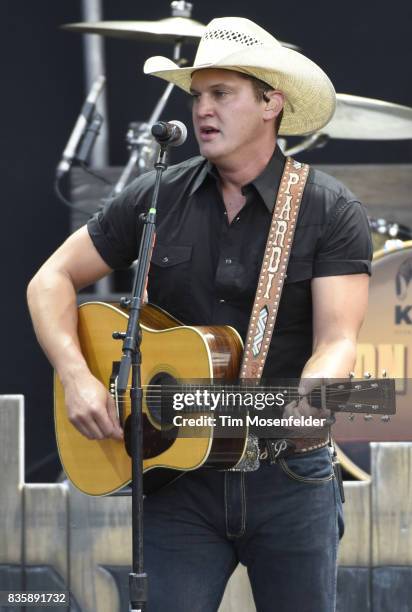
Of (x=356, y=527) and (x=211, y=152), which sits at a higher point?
→ (x=211, y=152)

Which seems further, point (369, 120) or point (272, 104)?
point (369, 120)

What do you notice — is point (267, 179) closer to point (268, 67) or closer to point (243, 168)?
point (243, 168)

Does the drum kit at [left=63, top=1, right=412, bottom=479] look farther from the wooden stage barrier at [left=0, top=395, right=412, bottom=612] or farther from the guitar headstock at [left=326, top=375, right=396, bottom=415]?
the guitar headstock at [left=326, top=375, right=396, bottom=415]

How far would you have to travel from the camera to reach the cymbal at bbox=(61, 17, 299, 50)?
5.68m

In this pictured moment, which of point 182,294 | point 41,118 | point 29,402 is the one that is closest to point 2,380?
point 29,402

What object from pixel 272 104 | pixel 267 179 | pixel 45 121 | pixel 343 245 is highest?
pixel 45 121

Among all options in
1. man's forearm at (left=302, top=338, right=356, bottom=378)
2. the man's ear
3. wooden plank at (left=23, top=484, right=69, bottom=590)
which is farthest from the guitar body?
wooden plank at (left=23, top=484, right=69, bottom=590)

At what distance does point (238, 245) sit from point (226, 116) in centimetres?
34

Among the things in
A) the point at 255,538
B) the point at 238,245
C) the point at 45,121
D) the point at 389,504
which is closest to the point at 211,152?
the point at 238,245

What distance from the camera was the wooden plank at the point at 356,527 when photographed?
4441 millimetres

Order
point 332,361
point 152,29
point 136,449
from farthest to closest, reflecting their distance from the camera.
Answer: point 152,29, point 332,361, point 136,449

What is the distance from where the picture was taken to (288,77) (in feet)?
11.4

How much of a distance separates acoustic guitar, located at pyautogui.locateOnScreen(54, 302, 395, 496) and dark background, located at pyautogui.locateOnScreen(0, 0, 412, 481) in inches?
117

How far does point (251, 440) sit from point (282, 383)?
171 millimetres
